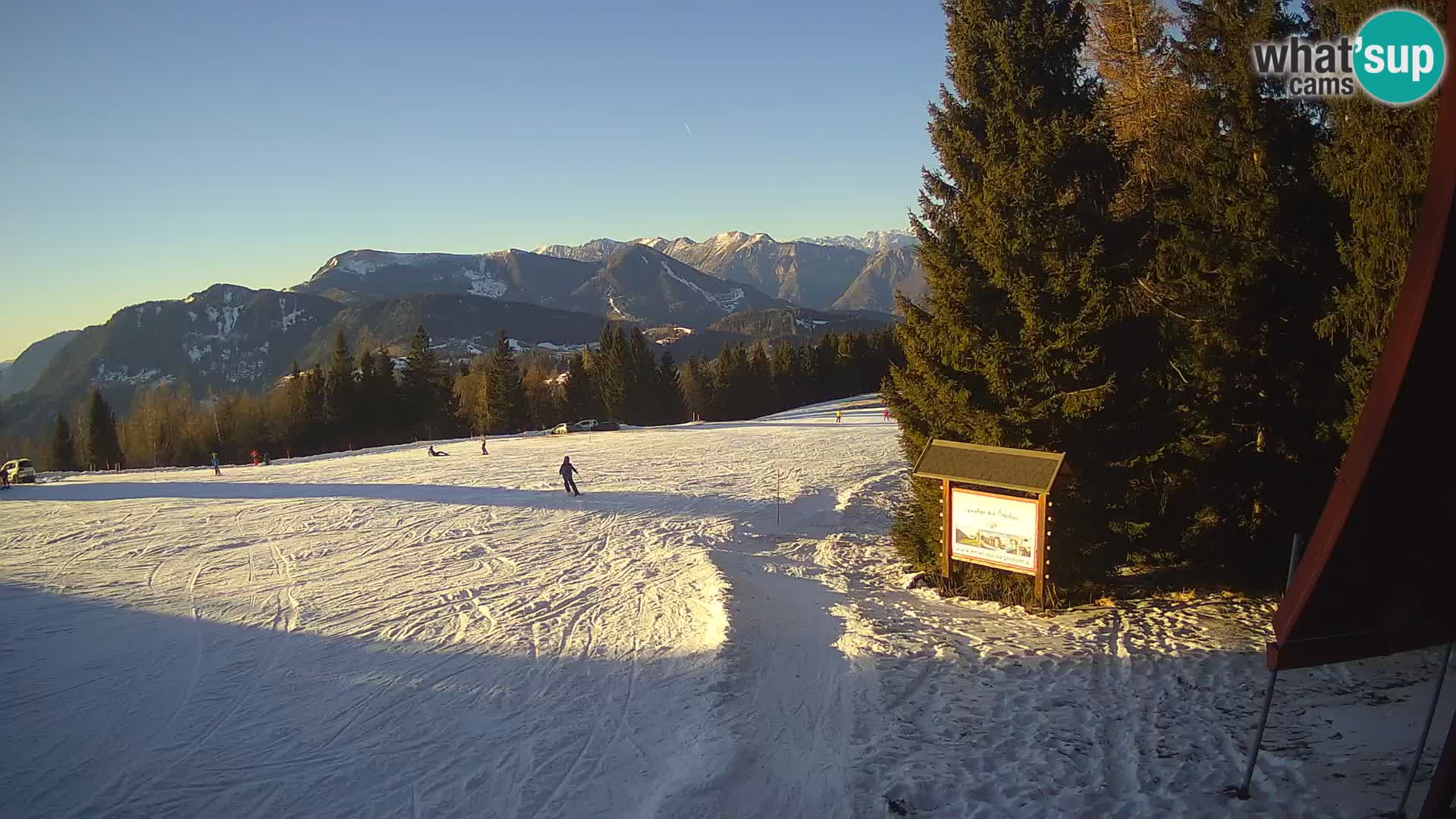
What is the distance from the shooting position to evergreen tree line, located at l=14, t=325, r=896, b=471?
77.2 meters

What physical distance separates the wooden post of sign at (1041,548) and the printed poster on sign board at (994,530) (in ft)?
0.24

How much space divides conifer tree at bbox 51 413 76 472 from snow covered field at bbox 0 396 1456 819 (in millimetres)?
80738

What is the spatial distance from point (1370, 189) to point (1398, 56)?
161cm

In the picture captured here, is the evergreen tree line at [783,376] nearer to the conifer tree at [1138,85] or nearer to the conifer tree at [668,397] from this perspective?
the conifer tree at [668,397]

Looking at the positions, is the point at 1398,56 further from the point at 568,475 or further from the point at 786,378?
the point at 786,378

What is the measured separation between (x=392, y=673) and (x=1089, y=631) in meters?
11.0

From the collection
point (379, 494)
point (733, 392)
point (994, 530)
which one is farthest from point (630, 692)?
point (733, 392)

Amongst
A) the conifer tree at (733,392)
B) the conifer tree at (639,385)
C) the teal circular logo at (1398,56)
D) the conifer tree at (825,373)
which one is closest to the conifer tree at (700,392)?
the conifer tree at (733,392)

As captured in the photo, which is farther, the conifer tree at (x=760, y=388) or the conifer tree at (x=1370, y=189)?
the conifer tree at (x=760, y=388)

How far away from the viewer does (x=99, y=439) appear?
260 ft

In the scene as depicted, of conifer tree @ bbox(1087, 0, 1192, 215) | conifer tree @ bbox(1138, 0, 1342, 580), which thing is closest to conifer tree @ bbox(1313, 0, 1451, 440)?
conifer tree @ bbox(1138, 0, 1342, 580)

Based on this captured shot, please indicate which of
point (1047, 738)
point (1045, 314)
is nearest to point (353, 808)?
point (1047, 738)

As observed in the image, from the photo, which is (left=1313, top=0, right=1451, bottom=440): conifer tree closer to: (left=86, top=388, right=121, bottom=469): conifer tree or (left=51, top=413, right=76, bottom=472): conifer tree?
(left=86, top=388, right=121, bottom=469): conifer tree

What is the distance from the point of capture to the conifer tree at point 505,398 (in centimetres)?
8000
